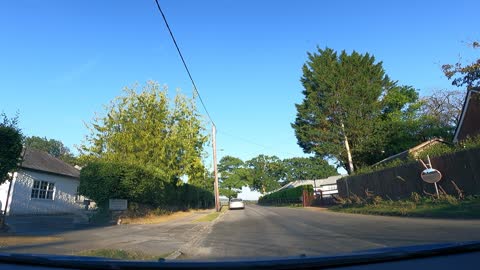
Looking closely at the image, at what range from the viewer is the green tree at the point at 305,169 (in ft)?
343

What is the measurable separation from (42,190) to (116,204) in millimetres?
10852

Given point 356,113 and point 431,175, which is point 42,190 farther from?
point 356,113

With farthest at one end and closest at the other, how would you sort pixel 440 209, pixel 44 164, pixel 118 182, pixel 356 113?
pixel 356 113, pixel 44 164, pixel 118 182, pixel 440 209

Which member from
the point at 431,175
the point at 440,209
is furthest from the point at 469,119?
the point at 440,209

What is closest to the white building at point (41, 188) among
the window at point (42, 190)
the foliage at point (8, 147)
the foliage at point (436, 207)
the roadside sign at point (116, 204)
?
the window at point (42, 190)

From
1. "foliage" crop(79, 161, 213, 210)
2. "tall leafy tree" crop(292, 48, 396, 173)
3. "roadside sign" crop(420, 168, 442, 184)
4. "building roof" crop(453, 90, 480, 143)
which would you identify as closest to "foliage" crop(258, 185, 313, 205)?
"tall leafy tree" crop(292, 48, 396, 173)

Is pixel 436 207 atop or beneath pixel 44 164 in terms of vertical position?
beneath

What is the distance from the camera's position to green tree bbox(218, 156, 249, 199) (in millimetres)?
109125

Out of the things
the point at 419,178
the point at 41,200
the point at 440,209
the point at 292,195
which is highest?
the point at 292,195

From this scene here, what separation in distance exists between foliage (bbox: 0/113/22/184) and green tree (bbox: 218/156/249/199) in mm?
95174

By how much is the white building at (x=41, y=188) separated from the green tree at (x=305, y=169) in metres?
80.1

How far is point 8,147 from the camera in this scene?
12.9m

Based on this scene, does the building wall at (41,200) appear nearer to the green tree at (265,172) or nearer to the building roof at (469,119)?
the building roof at (469,119)

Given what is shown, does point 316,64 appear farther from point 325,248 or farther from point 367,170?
point 325,248
